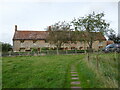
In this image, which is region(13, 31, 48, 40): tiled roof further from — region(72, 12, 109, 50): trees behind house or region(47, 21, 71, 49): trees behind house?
region(72, 12, 109, 50): trees behind house

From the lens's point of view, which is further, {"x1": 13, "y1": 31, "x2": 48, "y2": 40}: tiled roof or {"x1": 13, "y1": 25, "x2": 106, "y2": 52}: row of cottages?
{"x1": 13, "y1": 31, "x2": 48, "y2": 40}: tiled roof

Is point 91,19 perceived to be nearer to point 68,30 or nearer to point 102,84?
point 68,30

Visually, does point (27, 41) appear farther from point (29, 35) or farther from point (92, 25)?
point (92, 25)

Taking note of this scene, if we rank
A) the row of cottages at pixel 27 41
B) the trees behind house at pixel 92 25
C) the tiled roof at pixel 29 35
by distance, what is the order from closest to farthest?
the trees behind house at pixel 92 25, the row of cottages at pixel 27 41, the tiled roof at pixel 29 35

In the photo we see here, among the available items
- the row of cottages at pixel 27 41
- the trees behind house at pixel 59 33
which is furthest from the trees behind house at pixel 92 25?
the row of cottages at pixel 27 41

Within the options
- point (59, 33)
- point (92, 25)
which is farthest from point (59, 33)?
point (92, 25)

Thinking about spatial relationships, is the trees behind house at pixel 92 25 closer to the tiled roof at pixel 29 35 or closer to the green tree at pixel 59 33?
the green tree at pixel 59 33

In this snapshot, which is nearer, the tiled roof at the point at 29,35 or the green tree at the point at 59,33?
the green tree at the point at 59,33

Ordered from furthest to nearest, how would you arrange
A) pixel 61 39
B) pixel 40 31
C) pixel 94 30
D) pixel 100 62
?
pixel 40 31, pixel 61 39, pixel 94 30, pixel 100 62

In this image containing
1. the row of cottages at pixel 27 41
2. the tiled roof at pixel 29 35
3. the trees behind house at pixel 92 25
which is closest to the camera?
the trees behind house at pixel 92 25

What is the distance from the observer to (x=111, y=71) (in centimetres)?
530

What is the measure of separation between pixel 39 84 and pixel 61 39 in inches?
958

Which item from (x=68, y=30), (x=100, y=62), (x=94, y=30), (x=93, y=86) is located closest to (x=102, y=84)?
(x=93, y=86)

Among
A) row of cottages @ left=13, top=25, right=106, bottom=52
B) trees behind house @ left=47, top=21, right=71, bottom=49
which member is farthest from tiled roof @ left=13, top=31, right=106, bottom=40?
trees behind house @ left=47, top=21, right=71, bottom=49
